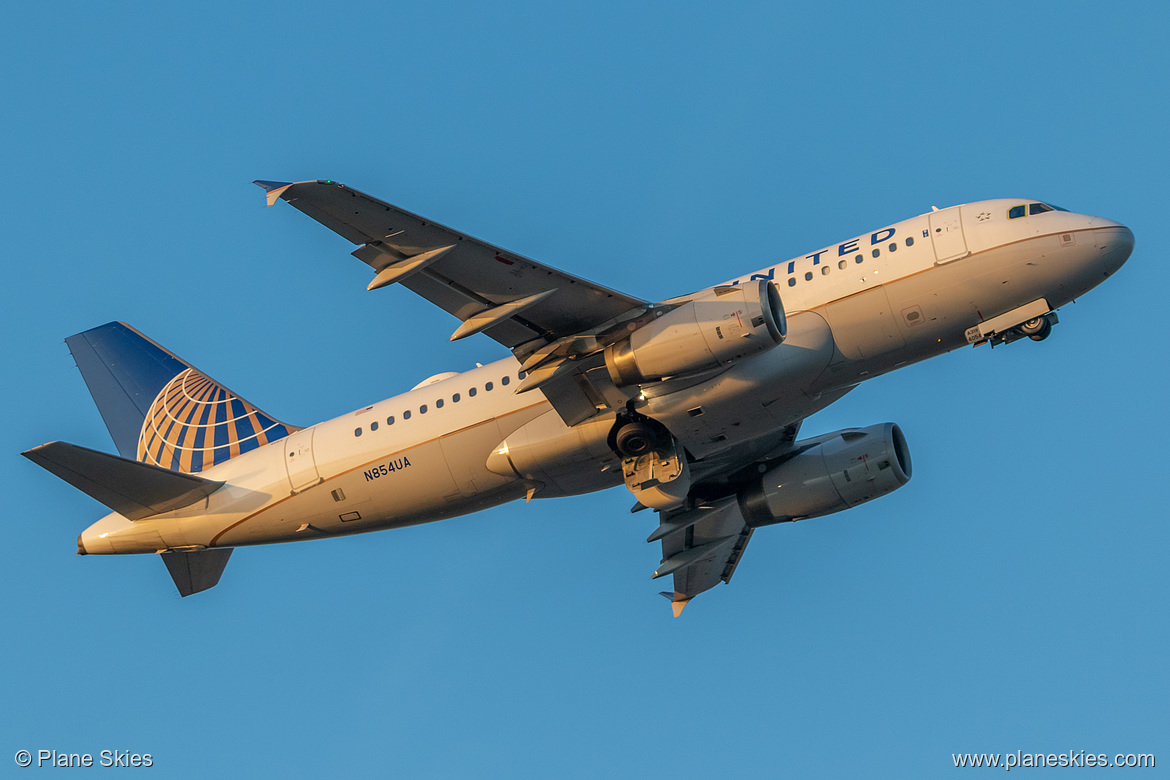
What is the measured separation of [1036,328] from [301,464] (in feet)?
60.0

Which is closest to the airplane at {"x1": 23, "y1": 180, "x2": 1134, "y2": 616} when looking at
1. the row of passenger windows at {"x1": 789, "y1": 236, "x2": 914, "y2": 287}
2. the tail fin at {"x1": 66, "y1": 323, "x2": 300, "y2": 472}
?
the row of passenger windows at {"x1": 789, "y1": 236, "x2": 914, "y2": 287}

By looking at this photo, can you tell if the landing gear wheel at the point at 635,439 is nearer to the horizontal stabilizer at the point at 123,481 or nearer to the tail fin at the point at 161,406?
the tail fin at the point at 161,406

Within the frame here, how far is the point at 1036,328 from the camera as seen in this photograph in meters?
26.8

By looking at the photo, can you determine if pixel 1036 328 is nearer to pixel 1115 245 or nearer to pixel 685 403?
pixel 1115 245

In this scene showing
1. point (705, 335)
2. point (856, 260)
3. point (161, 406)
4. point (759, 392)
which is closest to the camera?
point (705, 335)

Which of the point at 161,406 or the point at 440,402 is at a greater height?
the point at 161,406

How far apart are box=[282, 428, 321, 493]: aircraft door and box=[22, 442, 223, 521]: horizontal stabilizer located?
6.79ft

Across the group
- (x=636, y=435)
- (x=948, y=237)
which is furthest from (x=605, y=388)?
(x=948, y=237)

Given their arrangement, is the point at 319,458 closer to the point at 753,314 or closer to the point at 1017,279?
the point at 753,314

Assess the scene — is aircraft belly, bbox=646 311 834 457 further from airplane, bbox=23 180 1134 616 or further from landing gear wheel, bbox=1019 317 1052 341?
landing gear wheel, bbox=1019 317 1052 341

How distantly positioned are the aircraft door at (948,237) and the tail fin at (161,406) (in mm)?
17779

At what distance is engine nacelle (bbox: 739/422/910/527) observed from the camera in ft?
104

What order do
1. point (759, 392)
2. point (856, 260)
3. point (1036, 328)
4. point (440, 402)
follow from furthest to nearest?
point (440, 402) < point (856, 260) < point (1036, 328) < point (759, 392)

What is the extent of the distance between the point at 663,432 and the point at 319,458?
358 inches
